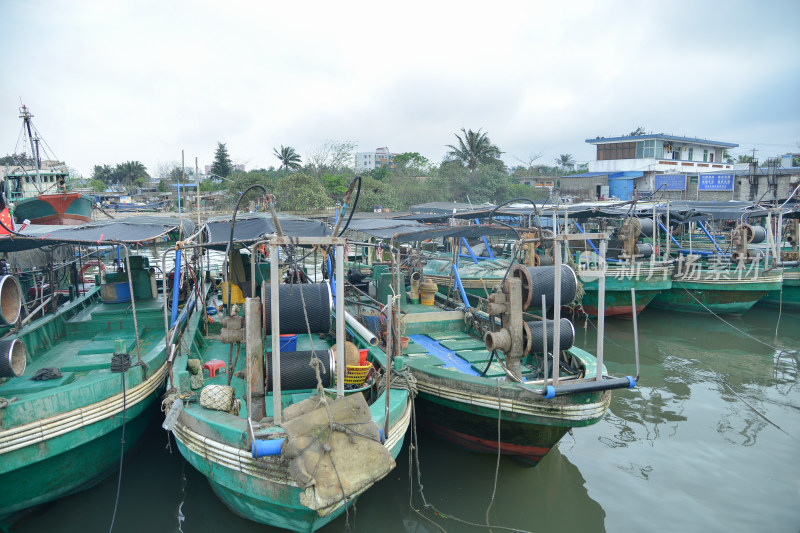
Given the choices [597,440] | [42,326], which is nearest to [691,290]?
[597,440]

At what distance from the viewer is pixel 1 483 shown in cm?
521

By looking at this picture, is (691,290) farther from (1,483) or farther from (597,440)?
(1,483)

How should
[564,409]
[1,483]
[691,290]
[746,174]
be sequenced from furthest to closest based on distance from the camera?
[746,174], [691,290], [564,409], [1,483]

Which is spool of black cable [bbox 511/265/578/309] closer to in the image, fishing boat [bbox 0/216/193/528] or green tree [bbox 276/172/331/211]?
fishing boat [bbox 0/216/193/528]

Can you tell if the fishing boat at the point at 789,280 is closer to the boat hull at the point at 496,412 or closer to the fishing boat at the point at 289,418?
the boat hull at the point at 496,412

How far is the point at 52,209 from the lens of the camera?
1338cm

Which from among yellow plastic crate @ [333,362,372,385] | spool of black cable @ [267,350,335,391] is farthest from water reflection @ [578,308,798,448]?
spool of black cable @ [267,350,335,391]

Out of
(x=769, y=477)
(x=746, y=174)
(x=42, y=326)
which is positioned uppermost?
(x=746, y=174)

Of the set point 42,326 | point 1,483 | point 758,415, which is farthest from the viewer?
point 758,415

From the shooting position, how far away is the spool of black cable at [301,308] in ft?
17.3

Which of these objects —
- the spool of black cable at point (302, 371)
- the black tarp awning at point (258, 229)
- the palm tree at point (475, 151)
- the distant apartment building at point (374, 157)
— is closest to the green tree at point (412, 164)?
the palm tree at point (475, 151)

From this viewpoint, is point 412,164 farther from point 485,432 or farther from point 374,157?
point 374,157

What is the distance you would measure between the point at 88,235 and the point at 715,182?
3385cm

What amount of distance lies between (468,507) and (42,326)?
660 centimetres
